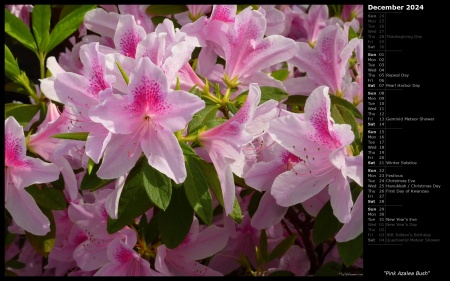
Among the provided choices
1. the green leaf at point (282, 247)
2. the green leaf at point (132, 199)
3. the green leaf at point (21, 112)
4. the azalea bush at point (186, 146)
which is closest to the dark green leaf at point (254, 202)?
the azalea bush at point (186, 146)

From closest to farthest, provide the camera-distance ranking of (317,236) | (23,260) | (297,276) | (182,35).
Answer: (182,35)
(317,236)
(297,276)
(23,260)

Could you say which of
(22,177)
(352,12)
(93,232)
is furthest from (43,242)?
(352,12)

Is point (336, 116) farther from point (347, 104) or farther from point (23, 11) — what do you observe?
point (23, 11)

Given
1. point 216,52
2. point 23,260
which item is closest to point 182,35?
point 216,52

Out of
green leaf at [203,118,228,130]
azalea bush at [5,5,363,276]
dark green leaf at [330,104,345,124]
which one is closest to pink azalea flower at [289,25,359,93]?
azalea bush at [5,5,363,276]

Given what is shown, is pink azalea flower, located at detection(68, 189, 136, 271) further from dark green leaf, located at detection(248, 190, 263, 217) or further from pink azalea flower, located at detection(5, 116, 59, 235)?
dark green leaf, located at detection(248, 190, 263, 217)
